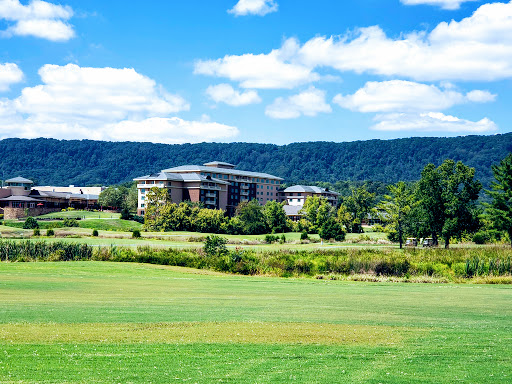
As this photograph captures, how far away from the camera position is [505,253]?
46.4 meters

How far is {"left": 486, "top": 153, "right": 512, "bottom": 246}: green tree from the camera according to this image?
72438mm

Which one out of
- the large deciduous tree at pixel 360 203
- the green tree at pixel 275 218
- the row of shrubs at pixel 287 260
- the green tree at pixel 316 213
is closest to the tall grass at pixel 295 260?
the row of shrubs at pixel 287 260

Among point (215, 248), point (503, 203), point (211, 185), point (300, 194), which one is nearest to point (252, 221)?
point (211, 185)

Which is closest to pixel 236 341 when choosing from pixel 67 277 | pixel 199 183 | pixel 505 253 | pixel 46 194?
pixel 67 277

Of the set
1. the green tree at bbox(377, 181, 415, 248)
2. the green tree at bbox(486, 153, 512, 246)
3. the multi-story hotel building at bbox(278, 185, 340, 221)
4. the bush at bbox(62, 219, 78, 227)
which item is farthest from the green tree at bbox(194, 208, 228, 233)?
the multi-story hotel building at bbox(278, 185, 340, 221)

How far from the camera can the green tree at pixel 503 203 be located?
2852 inches

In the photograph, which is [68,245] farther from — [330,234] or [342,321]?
[330,234]

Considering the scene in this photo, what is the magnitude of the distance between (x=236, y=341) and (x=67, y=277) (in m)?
22.4

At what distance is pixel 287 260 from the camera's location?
150 ft

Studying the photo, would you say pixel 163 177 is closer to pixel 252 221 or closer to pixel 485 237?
pixel 252 221

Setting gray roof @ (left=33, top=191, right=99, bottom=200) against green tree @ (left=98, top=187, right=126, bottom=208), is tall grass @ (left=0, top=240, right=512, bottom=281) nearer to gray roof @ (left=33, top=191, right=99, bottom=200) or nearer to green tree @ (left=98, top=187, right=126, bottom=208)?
gray roof @ (left=33, top=191, right=99, bottom=200)

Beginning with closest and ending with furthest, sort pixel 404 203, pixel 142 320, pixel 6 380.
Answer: pixel 6 380
pixel 142 320
pixel 404 203

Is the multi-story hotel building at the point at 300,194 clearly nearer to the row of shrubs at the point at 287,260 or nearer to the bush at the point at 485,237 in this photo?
the bush at the point at 485,237

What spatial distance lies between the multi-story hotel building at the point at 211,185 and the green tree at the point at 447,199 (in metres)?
75.1
